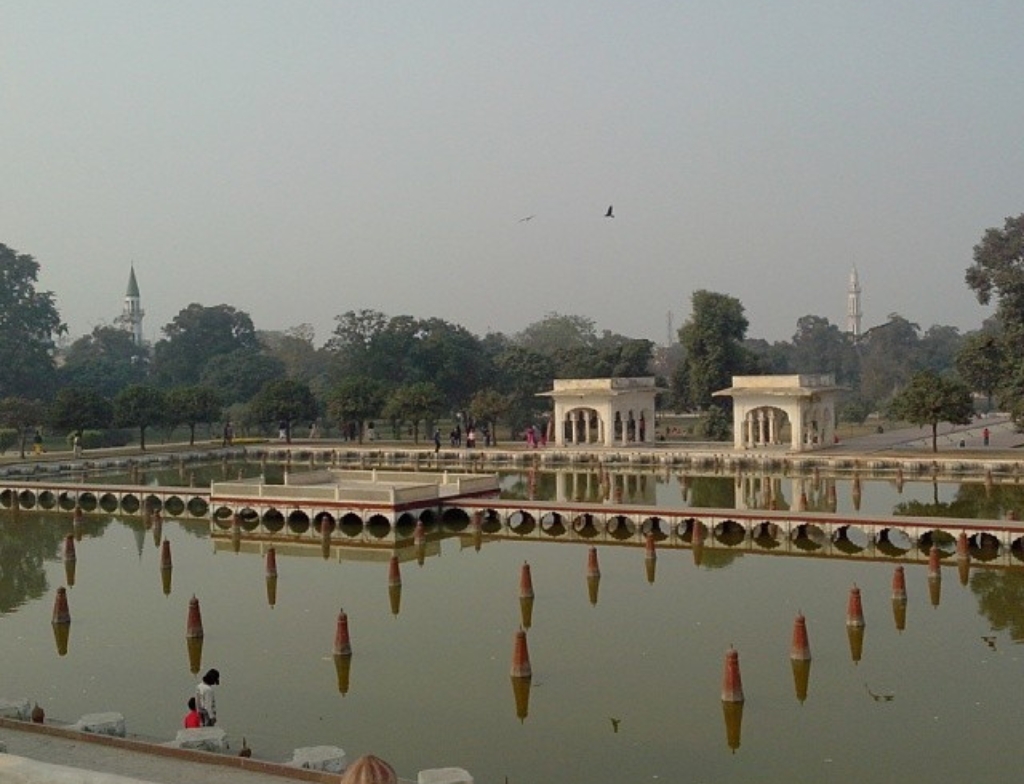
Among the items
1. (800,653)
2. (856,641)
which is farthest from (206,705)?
(856,641)

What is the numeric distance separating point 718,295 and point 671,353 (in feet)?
323

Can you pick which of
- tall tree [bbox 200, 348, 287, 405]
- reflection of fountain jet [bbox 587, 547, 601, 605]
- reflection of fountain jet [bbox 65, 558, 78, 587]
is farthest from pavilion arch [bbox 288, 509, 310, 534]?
tall tree [bbox 200, 348, 287, 405]

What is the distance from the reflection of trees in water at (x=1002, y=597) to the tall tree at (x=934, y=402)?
30763mm

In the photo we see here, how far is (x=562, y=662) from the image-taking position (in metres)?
24.7

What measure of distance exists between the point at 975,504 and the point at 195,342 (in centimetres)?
9268

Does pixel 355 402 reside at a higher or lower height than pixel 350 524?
higher

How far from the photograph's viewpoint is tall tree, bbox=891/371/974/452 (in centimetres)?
6316

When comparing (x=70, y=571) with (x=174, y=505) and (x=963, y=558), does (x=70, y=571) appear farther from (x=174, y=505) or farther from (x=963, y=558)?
(x=963, y=558)

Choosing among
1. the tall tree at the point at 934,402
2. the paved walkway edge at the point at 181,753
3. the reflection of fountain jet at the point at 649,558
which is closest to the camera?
the paved walkway edge at the point at 181,753

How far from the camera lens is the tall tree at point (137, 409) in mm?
75688

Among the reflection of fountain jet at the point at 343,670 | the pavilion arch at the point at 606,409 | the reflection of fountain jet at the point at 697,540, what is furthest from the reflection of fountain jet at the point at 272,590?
the pavilion arch at the point at 606,409

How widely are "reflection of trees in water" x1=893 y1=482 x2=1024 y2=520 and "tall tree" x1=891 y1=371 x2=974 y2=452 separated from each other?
408 inches

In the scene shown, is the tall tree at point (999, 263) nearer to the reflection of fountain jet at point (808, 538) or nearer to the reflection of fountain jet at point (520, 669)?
the reflection of fountain jet at point (808, 538)

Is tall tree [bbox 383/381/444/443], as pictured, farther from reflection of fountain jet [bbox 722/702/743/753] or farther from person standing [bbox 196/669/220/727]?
person standing [bbox 196/669/220/727]
